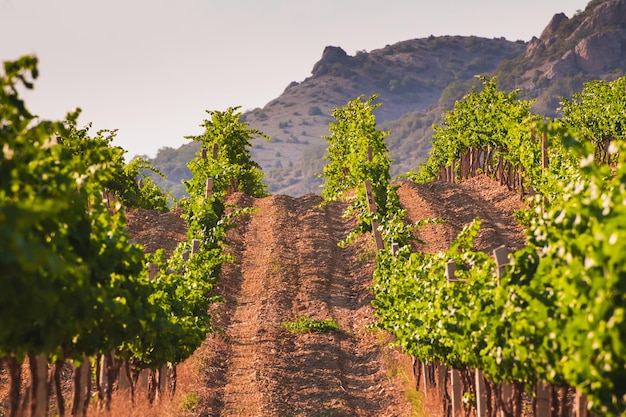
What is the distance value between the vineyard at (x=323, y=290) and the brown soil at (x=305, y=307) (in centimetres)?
8

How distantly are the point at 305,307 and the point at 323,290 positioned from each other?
5.61ft

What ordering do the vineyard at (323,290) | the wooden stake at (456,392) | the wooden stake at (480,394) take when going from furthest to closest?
the wooden stake at (456,392) < the wooden stake at (480,394) < the vineyard at (323,290)

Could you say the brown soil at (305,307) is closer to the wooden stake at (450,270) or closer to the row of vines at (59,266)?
the wooden stake at (450,270)

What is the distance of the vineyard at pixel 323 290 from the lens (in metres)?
5.81

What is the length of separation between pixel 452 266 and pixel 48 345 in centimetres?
620

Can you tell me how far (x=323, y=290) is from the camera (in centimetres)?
2247

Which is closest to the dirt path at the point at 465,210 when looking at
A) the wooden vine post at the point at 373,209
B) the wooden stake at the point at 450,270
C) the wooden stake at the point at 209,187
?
the wooden vine post at the point at 373,209

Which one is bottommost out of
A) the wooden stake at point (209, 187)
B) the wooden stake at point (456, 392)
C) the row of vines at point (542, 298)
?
the wooden stake at point (456, 392)

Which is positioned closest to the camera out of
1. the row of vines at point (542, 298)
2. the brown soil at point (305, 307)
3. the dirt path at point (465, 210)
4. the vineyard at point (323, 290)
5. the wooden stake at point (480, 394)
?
the row of vines at point (542, 298)

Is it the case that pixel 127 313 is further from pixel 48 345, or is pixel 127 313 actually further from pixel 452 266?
pixel 452 266

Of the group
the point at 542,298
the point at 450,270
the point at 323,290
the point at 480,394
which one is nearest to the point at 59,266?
the point at 542,298

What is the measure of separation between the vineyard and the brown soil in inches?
3.1

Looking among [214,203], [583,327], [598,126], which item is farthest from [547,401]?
[598,126]

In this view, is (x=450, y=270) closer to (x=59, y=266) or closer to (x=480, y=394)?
(x=480, y=394)
